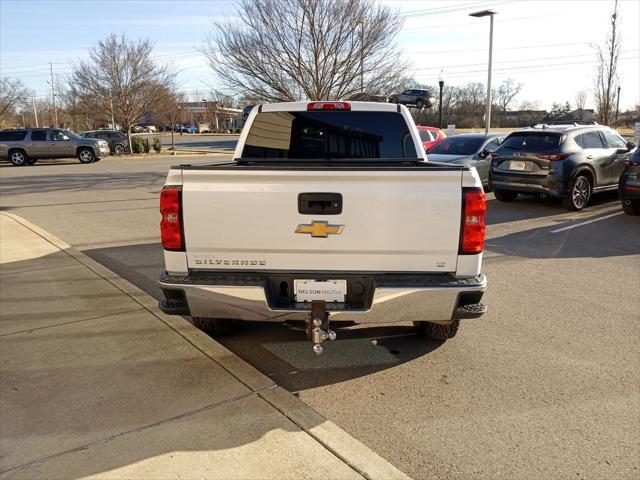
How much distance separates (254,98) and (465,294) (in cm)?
1370

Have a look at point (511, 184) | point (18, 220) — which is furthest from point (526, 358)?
point (18, 220)

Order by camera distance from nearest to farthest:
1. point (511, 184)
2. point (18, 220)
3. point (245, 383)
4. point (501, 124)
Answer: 1. point (245, 383)
2. point (18, 220)
3. point (511, 184)
4. point (501, 124)

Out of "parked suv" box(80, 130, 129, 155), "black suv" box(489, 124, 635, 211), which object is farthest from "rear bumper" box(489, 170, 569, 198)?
"parked suv" box(80, 130, 129, 155)

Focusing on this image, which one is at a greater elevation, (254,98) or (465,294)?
(254,98)

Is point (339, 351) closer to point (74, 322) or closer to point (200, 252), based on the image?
point (200, 252)

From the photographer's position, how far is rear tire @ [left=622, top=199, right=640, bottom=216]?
1013cm

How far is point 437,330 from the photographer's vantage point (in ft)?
13.9

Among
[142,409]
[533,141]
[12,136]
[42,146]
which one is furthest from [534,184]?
[12,136]

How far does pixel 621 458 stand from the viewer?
2.82m

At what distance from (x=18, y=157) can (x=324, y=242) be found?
27.9m

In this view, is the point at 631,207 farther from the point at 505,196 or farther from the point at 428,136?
the point at 428,136

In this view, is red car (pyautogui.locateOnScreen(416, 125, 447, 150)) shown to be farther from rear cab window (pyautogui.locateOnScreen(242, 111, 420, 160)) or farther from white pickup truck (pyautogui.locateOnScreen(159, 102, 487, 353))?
white pickup truck (pyautogui.locateOnScreen(159, 102, 487, 353))

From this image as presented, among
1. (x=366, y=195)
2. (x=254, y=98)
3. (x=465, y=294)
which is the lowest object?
(x=465, y=294)

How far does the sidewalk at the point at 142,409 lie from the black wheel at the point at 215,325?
0.09m
